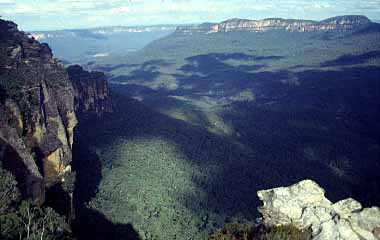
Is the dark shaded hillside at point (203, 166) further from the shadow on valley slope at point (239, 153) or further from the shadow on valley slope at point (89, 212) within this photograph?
the shadow on valley slope at point (89, 212)

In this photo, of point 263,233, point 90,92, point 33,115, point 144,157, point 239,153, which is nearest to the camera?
point 263,233

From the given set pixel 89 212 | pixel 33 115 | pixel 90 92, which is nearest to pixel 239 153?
pixel 90 92

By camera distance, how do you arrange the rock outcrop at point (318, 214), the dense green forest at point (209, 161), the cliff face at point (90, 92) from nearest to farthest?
the rock outcrop at point (318, 214) → the dense green forest at point (209, 161) → the cliff face at point (90, 92)

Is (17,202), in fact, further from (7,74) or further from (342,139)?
(342,139)

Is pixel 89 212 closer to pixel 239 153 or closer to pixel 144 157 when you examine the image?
pixel 144 157

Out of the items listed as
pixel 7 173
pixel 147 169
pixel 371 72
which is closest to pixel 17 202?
pixel 7 173

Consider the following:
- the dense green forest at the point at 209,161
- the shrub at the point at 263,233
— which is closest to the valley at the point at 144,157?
the dense green forest at the point at 209,161
